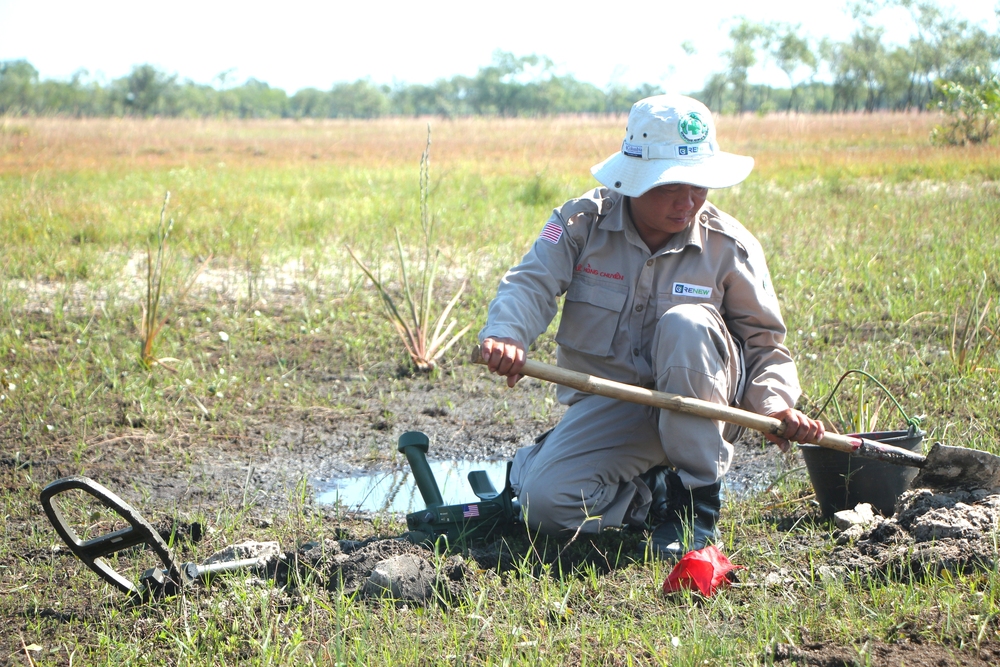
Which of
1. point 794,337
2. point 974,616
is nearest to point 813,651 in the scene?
point 974,616

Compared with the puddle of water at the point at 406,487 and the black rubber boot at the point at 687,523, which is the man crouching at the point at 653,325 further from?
the puddle of water at the point at 406,487

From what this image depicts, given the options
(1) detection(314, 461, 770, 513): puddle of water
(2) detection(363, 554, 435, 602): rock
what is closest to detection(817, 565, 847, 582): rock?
(1) detection(314, 461, 770, 513): puddle of water

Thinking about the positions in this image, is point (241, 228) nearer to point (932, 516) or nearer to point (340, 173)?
point (340, 173)

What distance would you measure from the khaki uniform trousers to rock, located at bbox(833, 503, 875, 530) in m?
0.39

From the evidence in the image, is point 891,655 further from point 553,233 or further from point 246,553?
point 246,553

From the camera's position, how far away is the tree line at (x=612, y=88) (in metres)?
51.5

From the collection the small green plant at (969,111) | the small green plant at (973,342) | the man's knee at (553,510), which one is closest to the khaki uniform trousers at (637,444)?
the man's knee at (553,510)

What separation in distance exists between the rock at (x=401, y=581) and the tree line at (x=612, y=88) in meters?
28.5

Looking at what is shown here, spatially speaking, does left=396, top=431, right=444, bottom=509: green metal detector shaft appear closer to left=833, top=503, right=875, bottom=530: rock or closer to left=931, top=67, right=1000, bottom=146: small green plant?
left=833, top=503, right=875, bottom=530: rock

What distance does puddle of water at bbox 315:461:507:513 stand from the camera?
A: 3.29 meters

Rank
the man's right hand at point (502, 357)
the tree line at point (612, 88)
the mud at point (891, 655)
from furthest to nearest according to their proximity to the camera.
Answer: the tree line at point (612, 88) < the man's right hand at point (502, 357) < the mud at point (891, 655)

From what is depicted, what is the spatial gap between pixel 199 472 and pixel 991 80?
13.8m

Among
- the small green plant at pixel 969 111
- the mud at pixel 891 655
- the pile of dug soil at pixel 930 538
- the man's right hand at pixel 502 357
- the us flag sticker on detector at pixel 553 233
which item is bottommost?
the mud at pixel 891 655

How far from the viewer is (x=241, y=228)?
7.72 meters
